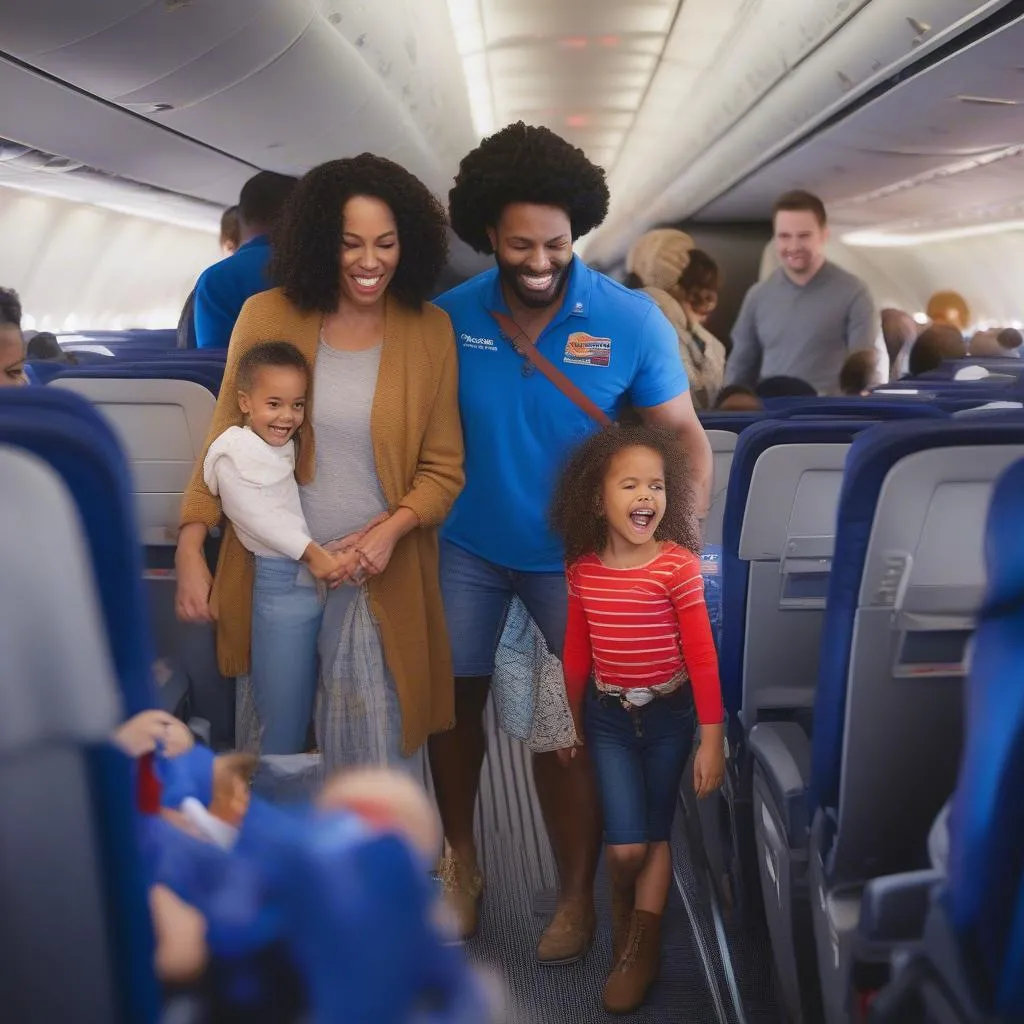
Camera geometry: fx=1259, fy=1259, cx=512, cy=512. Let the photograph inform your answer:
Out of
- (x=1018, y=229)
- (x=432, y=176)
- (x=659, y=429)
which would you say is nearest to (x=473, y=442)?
(x=659, y=429)

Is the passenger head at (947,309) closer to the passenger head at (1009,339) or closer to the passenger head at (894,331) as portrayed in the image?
the passenger head at (1009,339)

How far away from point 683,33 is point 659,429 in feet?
25.3

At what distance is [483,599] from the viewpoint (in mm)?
2830

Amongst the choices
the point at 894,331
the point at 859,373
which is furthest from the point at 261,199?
the point at 894,331

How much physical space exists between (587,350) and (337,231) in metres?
0.59

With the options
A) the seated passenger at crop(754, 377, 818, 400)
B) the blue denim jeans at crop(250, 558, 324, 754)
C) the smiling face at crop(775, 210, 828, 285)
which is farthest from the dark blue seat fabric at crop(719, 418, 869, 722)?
the smiling face at crop(775, 210, 828, 285)

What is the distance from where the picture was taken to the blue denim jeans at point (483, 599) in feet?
9.12

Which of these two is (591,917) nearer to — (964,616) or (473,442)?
(473,442)

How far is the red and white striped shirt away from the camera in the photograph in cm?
246

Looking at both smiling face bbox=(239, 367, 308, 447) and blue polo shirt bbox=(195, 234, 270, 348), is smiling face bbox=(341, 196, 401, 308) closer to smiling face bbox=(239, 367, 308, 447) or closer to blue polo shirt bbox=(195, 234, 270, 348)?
smiling face bbox=(239, 367, 308, 447)

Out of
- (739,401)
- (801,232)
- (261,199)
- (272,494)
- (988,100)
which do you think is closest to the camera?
(272,494)

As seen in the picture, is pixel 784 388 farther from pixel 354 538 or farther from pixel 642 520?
pixel 354 538

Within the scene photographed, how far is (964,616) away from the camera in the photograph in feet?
5.93

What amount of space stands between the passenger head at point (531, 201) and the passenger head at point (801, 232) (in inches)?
A: 129
